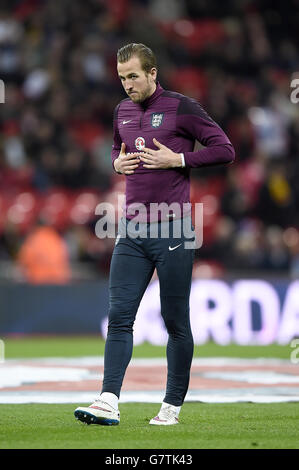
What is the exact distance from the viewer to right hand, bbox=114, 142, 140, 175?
6.65 metres

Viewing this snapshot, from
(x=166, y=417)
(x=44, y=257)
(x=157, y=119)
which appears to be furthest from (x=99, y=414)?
(x=44, y=257)

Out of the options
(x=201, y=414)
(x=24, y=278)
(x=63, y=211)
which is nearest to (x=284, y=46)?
(x=63, y=211)

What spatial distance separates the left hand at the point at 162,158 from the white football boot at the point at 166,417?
1553 mm

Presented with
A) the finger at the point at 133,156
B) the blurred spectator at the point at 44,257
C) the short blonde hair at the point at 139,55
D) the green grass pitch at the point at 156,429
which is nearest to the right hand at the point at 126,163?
the finger at the point at 133,156

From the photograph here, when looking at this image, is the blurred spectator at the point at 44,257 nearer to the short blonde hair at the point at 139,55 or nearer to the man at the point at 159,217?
the man at the point at 159,217

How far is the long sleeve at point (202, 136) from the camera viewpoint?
6.57m

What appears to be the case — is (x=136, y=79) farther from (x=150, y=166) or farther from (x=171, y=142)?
(x=150, y=166)

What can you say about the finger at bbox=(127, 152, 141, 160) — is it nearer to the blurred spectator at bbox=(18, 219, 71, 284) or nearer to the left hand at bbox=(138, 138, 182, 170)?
the left hand at bbox=(138, 138, 182, 170)

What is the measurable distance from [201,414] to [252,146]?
487 inches

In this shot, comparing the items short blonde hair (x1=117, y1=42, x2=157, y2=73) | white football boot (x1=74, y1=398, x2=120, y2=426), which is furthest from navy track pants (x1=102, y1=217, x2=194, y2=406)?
short blonde hair (x1=117, y1=42, x2=157, y2=73)

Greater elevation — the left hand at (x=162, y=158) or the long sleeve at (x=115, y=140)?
the long sleeve at (x=115, y=140)

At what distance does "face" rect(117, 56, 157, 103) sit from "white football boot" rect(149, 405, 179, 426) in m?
2.01

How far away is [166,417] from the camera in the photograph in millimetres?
6625

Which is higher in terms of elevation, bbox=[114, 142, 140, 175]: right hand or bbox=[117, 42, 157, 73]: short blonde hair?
bbox=[117, 42, 157, 73]: short blonde hair
